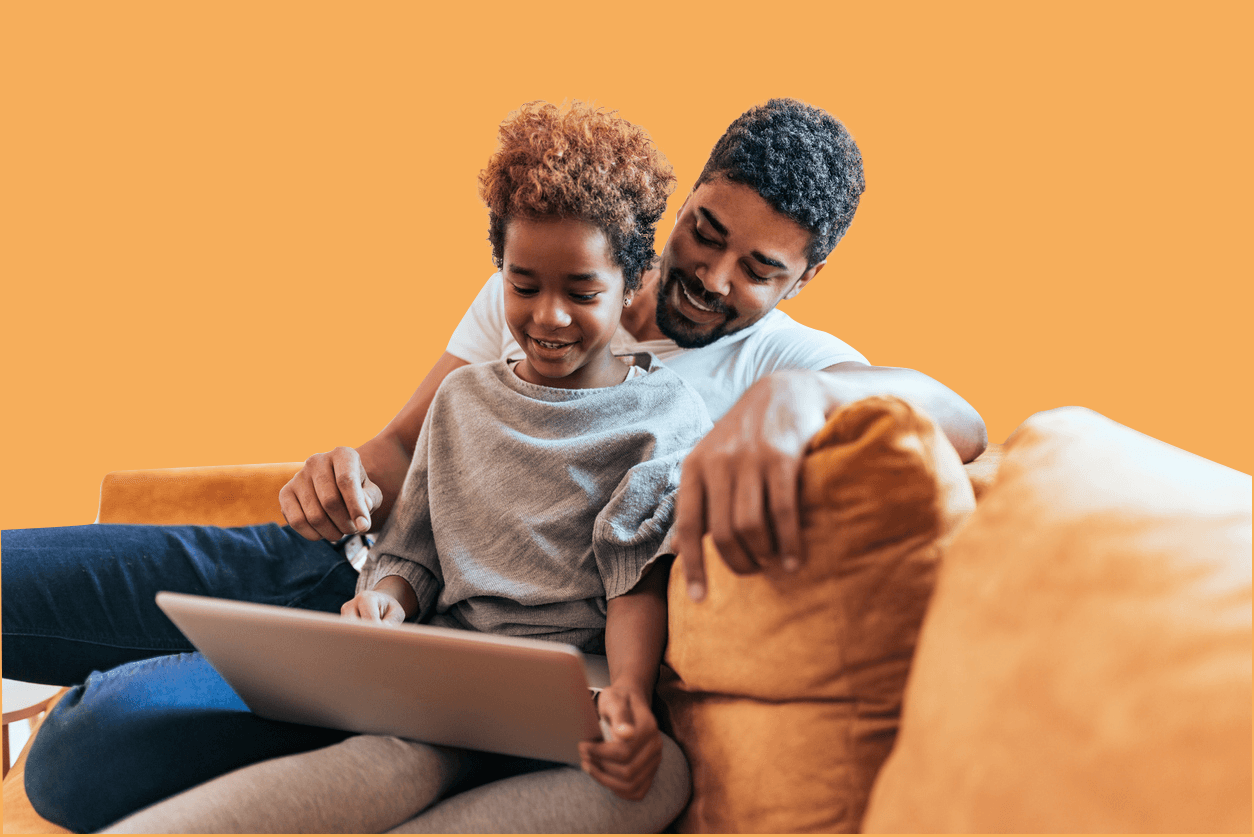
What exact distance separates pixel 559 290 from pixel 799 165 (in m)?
0.72

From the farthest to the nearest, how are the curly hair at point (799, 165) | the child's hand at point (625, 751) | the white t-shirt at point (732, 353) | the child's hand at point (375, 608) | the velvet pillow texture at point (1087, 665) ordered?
the white t-shirt at point (732, 353) → the curly hair at point (799, 165) → the child's hand at point (375, 608) → the child's hand at point (625, 751) → the velvet pillow texture at point (1087, 665)

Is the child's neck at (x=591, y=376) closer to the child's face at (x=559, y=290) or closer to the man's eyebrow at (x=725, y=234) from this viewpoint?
the child's face at (x=559, y=290)

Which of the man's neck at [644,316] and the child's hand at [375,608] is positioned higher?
the man's neck at [644,316]

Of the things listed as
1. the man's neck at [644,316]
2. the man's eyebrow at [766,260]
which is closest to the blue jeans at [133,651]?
the man's neck at [644,316]

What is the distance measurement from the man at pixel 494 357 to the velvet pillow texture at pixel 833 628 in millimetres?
Answer: 516

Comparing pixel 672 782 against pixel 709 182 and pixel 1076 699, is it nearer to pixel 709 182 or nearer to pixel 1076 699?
pixel 1076 699

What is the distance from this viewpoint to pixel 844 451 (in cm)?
88

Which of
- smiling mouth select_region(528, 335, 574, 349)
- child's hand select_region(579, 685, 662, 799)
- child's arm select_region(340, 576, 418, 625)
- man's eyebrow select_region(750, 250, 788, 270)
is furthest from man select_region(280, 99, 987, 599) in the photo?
child's hand select_region(579, 685, 662, 799)

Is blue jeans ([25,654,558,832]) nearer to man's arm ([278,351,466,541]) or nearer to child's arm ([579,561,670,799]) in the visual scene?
child's arm ([579,561,670,799])

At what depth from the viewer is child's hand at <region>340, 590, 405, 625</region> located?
4.26 feet

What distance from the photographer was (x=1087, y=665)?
0.67m

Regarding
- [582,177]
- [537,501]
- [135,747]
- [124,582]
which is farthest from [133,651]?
[582,177]

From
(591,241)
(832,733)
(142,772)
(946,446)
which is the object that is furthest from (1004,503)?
(142,772)

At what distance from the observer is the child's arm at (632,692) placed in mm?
1016
